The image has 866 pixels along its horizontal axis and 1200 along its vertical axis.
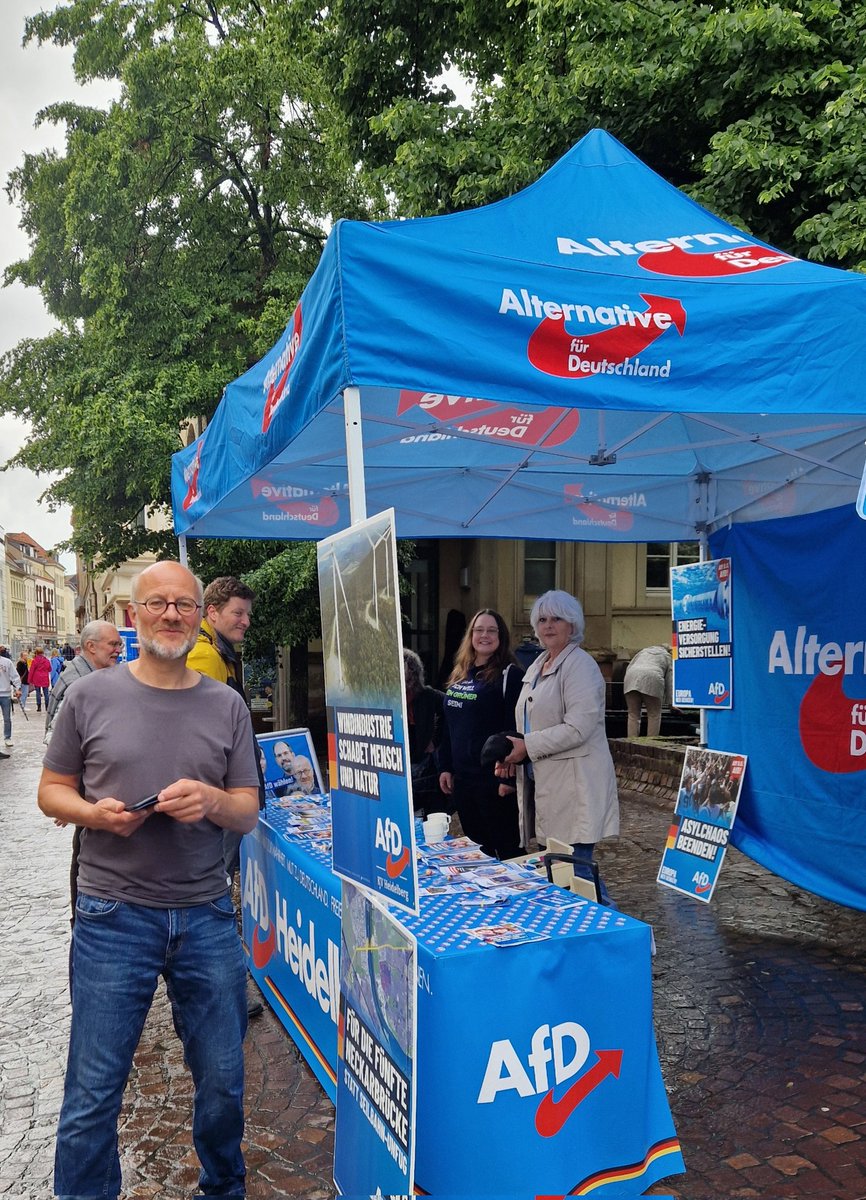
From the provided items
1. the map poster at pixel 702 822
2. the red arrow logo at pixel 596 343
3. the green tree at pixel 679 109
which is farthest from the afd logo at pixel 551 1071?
the green tree at pixel 679 109

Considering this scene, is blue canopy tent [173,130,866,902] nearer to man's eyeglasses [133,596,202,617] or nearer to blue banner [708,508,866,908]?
blue banner [708,508,866,908]

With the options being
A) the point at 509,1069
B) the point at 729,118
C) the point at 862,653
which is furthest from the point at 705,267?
the point at 729,118

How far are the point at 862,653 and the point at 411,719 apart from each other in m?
2.68

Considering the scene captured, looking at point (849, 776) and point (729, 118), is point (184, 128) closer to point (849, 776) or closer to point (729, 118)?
point (729, 118)

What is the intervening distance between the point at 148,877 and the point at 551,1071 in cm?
127

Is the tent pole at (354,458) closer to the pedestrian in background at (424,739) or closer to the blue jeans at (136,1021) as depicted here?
the blue jeans at (136,1021)

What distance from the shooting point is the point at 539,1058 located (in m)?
2.72

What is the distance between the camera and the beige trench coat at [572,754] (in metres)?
4.71

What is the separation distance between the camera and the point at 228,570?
13.0 meters

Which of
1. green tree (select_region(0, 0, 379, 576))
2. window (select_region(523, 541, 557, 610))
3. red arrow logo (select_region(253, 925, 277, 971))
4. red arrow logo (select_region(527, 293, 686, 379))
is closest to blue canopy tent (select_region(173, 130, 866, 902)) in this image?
red arrow logo (select_region(527, 293, 686, 379))

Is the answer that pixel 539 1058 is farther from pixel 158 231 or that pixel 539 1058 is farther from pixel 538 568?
pixel 538 568

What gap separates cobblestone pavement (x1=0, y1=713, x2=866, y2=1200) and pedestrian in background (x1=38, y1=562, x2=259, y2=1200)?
2.89ft

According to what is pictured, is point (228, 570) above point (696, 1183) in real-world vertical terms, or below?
above

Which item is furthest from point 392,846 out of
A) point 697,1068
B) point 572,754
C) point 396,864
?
point 572,754
